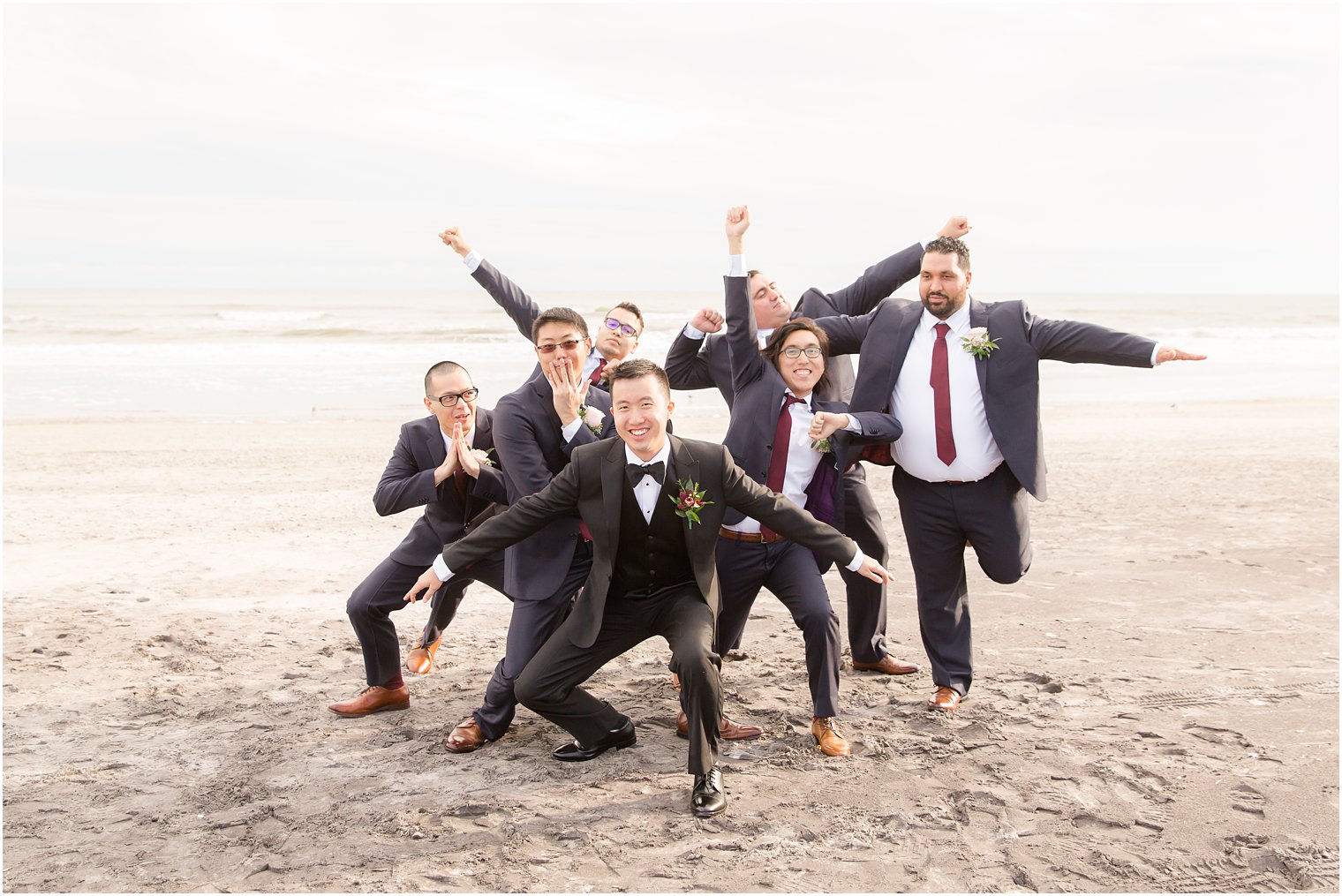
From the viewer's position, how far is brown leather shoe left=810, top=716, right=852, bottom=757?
5.10 m

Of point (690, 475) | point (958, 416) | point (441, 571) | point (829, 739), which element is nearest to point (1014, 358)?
point (958, 416)

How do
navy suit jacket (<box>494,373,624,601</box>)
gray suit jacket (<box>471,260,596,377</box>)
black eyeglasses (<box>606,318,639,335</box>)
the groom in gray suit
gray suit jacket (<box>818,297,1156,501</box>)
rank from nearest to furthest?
the groom in gray suit < navy suit jacket (<box>494,373,624,601</box>) < gray suit jacket (<box>818,297,1156,501</box>) < black eyeglasses (<box>606,318,639,335</box>) < gray suit jacket (<box>471,260,596,377</box>)

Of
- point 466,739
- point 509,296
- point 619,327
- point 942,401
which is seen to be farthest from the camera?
point 509,296

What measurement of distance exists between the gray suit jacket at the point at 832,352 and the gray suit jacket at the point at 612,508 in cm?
100

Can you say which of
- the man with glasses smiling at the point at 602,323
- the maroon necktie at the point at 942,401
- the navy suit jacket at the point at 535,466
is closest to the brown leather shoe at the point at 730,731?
the navy suit jacket at the point at 535,466

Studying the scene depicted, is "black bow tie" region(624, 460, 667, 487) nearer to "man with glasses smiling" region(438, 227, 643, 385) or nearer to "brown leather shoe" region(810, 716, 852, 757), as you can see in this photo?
"man with glasses smiling" region(438, 227, 643, 385)

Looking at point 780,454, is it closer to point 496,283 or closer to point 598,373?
point 598,373

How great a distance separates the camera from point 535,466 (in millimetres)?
5312

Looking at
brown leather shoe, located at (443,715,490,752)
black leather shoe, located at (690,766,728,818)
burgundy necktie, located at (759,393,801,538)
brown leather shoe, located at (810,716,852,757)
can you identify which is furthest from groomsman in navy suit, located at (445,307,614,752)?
brown leather shoe, located at (810,716,852,757)

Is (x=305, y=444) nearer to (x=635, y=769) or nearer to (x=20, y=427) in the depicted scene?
(x=20, y=427)

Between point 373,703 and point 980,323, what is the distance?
12.4ft

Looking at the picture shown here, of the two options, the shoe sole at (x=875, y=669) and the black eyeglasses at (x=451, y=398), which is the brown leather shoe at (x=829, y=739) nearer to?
the shoe sole at (x=875, y=669)

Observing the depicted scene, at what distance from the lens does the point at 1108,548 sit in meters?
9.21

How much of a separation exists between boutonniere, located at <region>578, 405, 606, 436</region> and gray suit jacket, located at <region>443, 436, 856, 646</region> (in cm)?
48
